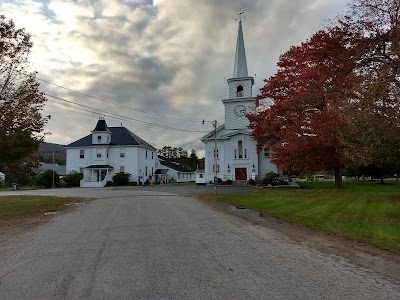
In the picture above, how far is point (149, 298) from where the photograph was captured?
511 cm

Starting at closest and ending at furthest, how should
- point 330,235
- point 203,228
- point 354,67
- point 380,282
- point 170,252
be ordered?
point 380,282, point 170,252, point 330,235, point 203,228, point 354,67

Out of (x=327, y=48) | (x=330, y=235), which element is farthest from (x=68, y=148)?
(x=330, y=235)

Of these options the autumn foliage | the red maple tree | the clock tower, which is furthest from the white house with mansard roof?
the autumn foliage

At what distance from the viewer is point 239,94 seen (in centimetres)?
5050

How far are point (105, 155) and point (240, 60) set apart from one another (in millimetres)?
25473

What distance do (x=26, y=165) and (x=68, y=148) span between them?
42.8 m

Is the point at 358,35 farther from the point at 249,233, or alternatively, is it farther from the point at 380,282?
the point at 380,282

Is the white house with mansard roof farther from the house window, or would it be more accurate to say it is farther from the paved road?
the paved road

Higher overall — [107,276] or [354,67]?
[354,67]

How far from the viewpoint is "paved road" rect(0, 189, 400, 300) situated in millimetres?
5367

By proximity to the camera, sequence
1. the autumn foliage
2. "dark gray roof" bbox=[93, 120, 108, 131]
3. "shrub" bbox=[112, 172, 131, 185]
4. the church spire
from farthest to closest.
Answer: "dark gray roof" bbox=[93, 120, 108, 131] → "shrub" bbox=[112, 172, 131, 185] → the church spire → the autumn foliage

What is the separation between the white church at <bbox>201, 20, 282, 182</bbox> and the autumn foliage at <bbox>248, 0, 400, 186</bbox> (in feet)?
56.0

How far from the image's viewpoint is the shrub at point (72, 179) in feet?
184

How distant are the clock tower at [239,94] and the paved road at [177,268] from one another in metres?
39.8
